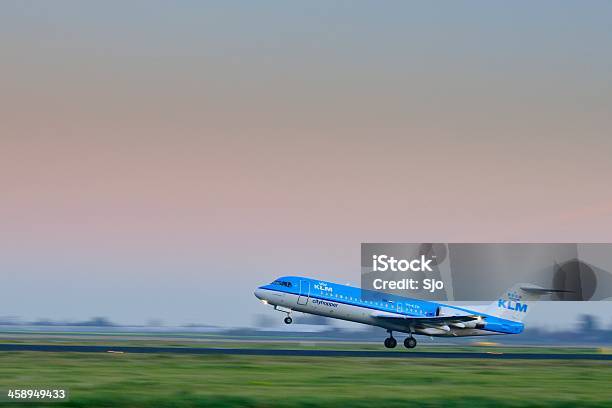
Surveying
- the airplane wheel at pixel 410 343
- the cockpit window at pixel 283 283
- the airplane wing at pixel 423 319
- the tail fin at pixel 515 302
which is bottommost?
the airplane wheel at pixel 410 343

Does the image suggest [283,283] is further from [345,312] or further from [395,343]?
[395,343]


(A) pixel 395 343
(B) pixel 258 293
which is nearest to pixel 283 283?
(B) pixel 258 293

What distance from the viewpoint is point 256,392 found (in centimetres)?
3781

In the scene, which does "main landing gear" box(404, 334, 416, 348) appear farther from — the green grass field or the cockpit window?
the green grass field

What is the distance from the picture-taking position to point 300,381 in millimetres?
42750

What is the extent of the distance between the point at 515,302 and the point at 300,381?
35721 mm

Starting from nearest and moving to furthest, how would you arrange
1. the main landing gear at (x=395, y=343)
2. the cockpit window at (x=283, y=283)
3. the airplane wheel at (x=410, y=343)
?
the main landing gear at (x=395, y=343), the airplane wheel at (x=410, y=343), the cockpit window at (x=283, y=283)

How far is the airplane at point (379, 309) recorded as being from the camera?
71.1 meters

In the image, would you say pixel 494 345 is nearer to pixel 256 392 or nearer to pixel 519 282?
pixel 519 282

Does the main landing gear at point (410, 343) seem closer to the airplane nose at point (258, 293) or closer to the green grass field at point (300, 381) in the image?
the airplane nose at point (258, 293)

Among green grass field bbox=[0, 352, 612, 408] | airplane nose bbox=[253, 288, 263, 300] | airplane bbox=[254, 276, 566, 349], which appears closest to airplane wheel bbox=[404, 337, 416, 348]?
airplane bbox=[254, 276, 566, 349]

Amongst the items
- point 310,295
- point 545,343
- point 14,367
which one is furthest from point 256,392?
point 545,343

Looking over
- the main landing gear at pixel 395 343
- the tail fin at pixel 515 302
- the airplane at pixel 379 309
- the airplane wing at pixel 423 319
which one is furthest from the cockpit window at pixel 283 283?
the tail fin at pixel 515 302

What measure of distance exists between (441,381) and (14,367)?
2093 centimetres
